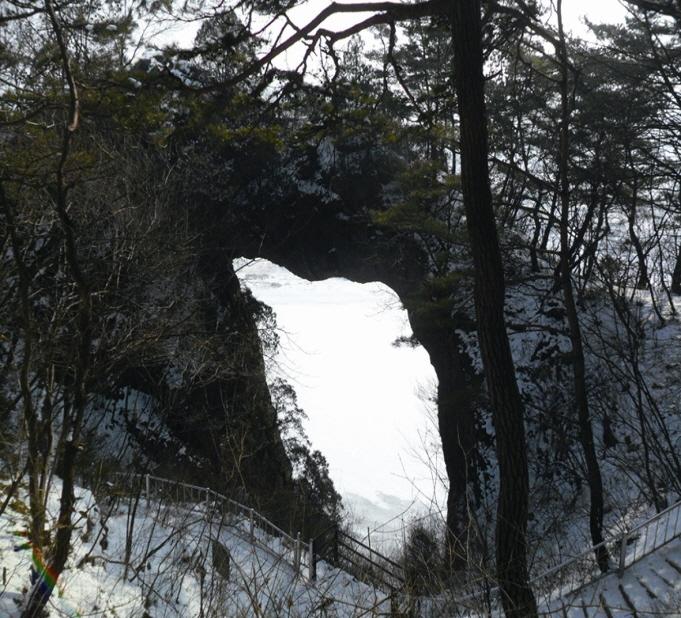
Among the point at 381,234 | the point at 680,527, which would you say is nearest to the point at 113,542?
the point at 680,527

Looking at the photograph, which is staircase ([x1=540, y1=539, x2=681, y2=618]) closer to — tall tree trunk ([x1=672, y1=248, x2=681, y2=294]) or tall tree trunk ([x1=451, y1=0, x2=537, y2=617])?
tall tree trunk ([x1=451, y1=0, x2=537, y2=617])

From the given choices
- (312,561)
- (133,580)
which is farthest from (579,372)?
(133,580)

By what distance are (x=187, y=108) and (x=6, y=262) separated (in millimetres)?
3788

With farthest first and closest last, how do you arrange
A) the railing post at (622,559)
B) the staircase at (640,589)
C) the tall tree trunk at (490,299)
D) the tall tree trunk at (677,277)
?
the tall tree trunk at (677,277) < the railing post at (622,559) < the staircase at (640,589) < the tall tree trunk at (490,299)

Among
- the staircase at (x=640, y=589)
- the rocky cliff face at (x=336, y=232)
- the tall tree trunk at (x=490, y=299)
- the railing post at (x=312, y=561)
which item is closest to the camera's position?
the tall tree trunk at (x=490, y=299)

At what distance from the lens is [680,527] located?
7980 millimetres

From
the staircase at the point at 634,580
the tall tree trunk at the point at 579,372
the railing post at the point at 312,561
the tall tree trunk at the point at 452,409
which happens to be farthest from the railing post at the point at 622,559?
the tall tree trunk at the point at 452,409

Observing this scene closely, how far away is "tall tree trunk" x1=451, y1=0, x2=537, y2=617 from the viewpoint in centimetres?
493

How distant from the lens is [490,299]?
5.12 metres

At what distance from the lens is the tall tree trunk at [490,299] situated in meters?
4.93

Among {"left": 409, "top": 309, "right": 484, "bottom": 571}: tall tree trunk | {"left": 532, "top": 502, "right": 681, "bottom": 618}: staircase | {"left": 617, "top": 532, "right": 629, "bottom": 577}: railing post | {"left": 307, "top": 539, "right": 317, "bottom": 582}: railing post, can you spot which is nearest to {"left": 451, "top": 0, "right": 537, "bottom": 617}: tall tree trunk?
{"left": 532, "top": 502, "right": 681, "bottom": 618}: staircase

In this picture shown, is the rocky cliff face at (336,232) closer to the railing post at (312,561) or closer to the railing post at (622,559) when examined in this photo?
the railing post at (312,561)

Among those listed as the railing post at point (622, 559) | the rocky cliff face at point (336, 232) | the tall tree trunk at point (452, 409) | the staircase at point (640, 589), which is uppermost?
the rocky cliff face at point (336, 232)

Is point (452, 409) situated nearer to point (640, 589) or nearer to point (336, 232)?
point (336, 232)
